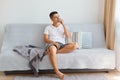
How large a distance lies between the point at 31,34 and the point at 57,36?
1.78 ft

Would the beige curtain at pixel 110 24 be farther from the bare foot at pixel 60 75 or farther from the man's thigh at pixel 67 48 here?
the bare foot at pixel 60 75

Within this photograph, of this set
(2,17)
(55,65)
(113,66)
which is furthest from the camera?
(2,17)

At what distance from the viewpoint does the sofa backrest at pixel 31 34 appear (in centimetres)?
426

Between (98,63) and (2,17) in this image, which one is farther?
(2,17)

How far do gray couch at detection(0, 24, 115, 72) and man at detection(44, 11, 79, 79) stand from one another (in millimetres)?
110

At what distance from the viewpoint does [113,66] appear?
389cm

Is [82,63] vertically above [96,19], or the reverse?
[96,19]

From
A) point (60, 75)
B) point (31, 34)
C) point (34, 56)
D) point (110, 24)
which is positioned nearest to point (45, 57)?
point (34, 56)

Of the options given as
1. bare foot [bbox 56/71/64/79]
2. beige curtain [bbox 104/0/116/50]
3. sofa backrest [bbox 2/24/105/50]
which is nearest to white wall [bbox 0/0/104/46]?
sofa backrest [bbox 2/24/105/50]

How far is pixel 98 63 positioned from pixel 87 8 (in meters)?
1.29

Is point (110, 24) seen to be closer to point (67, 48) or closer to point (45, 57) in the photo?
point (67, 48)

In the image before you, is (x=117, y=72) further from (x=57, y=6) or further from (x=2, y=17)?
(x=2, y=17)

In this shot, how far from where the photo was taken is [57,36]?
405 cm

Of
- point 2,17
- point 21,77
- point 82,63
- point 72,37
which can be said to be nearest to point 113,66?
point 82,63
